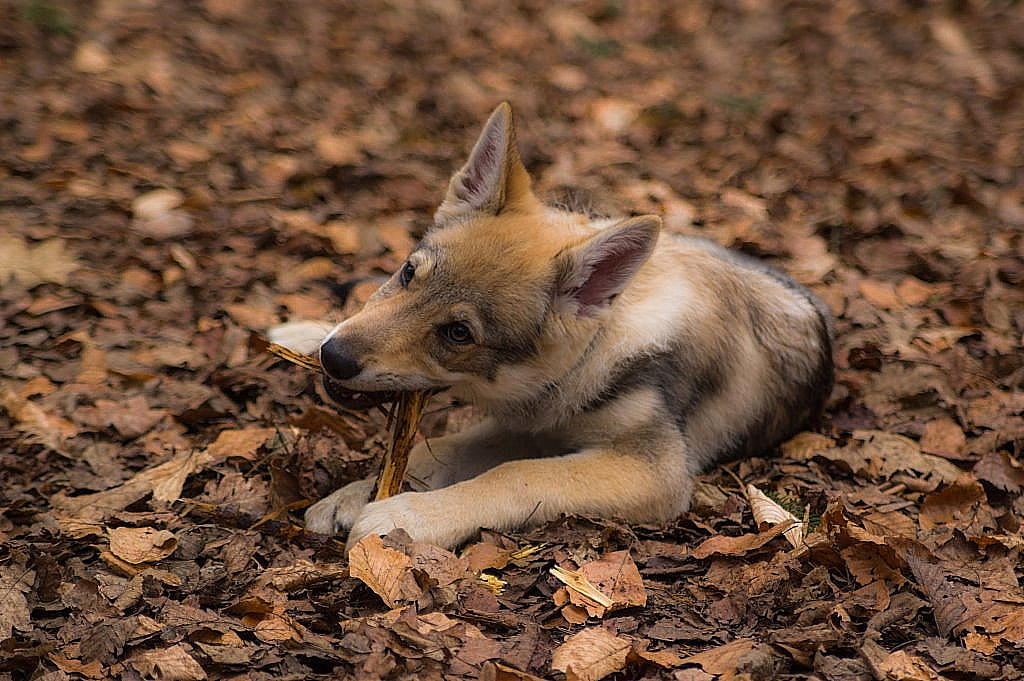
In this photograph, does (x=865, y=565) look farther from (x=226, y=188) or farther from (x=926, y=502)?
(x=226, y=188)

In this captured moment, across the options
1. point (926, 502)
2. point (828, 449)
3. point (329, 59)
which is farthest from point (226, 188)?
point (926, 502)

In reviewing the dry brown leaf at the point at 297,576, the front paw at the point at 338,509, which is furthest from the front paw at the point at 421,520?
the dry brown leaf at the point at 297,576

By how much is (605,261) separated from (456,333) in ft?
2.45

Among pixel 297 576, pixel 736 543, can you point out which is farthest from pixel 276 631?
pixel 736 543

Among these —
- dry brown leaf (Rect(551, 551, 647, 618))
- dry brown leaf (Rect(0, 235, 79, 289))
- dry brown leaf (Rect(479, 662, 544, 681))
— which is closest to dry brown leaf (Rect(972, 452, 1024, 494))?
dry brown leaf (Rect(551, 551, 647, 618))

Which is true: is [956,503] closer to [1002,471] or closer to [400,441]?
[1002,471]

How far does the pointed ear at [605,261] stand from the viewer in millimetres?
4773

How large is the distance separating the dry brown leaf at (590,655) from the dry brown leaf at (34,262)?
4505mm

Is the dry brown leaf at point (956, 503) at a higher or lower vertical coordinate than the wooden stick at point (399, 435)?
higher

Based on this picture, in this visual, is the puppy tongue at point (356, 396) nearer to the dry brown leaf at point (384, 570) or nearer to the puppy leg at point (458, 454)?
the puppy leg at point (458, 454)

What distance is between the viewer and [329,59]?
1084 cm

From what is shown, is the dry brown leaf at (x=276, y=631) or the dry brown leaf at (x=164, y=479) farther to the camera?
the dry brown leaf at (x=164, y=479)

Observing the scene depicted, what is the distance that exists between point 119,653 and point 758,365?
3447mm

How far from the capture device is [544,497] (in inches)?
196
